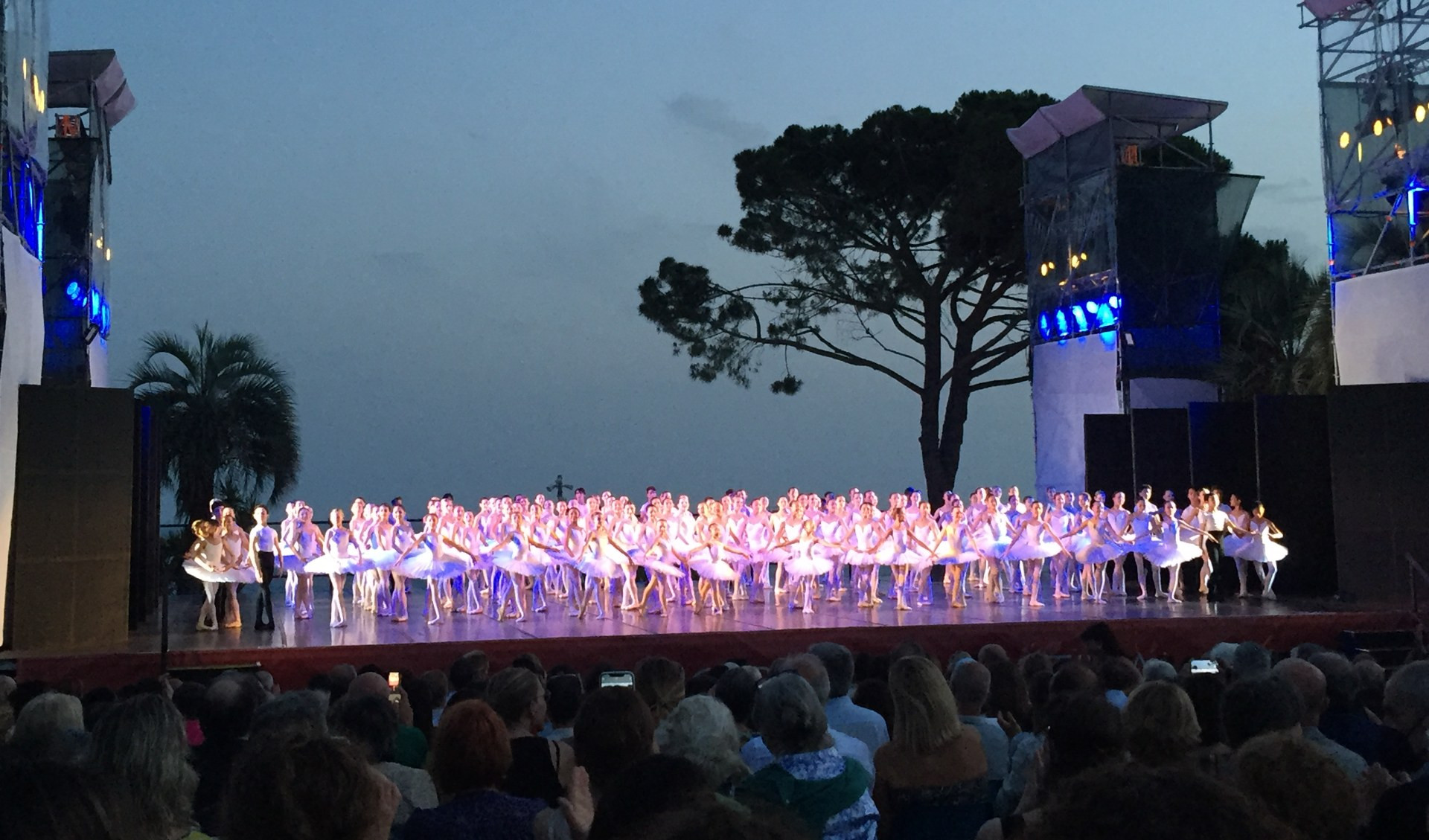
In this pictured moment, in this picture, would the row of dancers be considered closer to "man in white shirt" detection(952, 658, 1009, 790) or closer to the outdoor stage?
the outdoor stage

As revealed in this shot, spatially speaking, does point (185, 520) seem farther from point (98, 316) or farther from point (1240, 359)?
point (1240, 359)

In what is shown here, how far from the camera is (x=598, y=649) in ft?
37.7

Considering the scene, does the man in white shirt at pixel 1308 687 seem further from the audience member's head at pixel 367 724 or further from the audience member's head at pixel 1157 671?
the audience member's head at pixel 367 724

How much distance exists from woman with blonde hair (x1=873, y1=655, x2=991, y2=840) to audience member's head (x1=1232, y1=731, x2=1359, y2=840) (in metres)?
1.22

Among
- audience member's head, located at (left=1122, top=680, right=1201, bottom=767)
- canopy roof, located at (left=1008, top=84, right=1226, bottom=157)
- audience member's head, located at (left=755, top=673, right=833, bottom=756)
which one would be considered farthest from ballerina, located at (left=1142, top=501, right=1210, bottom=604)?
audience member's head, located at (left=755, top=673, right=833, bottom=756)

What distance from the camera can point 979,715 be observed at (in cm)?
455

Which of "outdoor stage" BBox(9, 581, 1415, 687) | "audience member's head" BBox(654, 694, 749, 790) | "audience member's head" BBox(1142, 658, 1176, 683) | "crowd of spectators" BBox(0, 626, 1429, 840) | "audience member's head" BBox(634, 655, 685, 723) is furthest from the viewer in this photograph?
"outdoor stage" BBox(9, 581, 1415, 687)

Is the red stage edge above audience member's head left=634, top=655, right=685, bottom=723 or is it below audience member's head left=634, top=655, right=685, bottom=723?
below

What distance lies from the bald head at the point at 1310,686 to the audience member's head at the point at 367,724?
2918 millimetres

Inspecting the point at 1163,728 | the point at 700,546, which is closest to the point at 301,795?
the point at 1163,728

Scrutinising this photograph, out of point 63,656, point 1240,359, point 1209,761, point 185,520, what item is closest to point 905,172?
point 1240,359

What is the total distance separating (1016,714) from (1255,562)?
1256cm

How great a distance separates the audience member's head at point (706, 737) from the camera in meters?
3.11

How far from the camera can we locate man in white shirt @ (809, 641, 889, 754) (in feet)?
14.6
